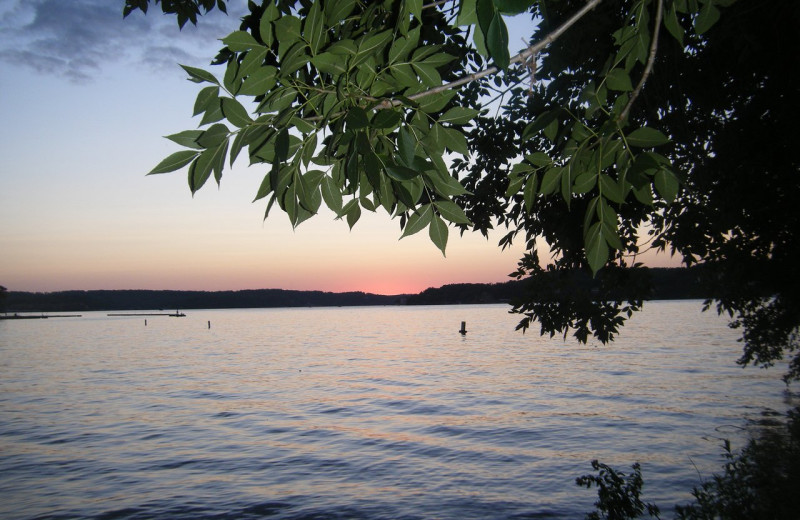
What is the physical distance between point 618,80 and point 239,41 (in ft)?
5.62

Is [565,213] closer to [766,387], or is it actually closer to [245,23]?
[245,23]

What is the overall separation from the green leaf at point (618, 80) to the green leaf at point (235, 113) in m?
1.70

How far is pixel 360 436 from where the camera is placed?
25906 mm

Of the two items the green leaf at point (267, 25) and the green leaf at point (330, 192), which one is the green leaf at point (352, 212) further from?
the green leaf at point (267, 25)

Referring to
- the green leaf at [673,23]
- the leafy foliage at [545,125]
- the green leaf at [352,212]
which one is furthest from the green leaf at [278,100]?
the green leaf at [673,23]

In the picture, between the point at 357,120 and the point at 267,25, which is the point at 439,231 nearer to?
the point at 357,120

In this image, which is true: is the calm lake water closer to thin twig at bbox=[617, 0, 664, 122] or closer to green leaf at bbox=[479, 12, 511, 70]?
thin twig at bbox=[617, 0, 664, 122]

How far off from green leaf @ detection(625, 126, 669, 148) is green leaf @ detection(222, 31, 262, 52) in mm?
1524

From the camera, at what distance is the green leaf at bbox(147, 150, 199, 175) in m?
1.64

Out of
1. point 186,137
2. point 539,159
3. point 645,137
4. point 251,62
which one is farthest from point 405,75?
point 645,137

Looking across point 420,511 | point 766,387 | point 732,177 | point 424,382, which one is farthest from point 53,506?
point 766,387

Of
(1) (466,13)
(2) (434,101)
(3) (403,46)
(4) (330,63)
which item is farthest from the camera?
(2) (434,101)

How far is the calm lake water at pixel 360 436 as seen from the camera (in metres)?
17.3

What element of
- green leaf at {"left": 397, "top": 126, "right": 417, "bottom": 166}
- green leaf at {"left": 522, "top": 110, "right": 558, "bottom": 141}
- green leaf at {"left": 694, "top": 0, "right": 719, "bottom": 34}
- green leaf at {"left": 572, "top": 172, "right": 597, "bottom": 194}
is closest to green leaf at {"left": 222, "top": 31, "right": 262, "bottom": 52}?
green leaf at {"left": 397, "top": 126, "right": 417, "bottom": 166}
